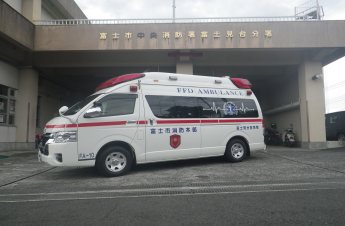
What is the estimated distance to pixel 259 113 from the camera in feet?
36.0

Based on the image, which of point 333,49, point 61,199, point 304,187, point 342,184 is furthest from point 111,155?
point 333,49

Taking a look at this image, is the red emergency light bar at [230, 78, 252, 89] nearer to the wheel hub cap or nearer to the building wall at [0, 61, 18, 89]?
the wheel hub cap

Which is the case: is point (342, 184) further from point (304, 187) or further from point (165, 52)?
point (165, 52)

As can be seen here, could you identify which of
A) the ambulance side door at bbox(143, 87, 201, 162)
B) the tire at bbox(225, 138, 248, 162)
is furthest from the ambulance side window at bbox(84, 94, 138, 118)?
the tire at bbox(225, 138, 248, 162)

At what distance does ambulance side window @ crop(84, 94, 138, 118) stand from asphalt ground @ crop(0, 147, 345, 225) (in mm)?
1661

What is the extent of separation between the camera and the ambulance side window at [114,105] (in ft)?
26.8

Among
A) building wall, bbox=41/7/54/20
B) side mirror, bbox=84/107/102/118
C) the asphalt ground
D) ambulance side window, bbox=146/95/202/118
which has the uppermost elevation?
building wall, bbox=41/7/54/20

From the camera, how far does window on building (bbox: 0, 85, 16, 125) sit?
51.1ft

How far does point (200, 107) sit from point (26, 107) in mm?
10858

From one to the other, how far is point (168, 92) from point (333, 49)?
994cm

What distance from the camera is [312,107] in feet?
52.5

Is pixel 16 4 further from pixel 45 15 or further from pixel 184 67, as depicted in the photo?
pixel 184 67

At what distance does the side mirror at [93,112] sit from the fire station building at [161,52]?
24.4ft

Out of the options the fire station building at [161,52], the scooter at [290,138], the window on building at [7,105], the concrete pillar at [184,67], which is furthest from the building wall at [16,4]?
the scooter at [290,138]
